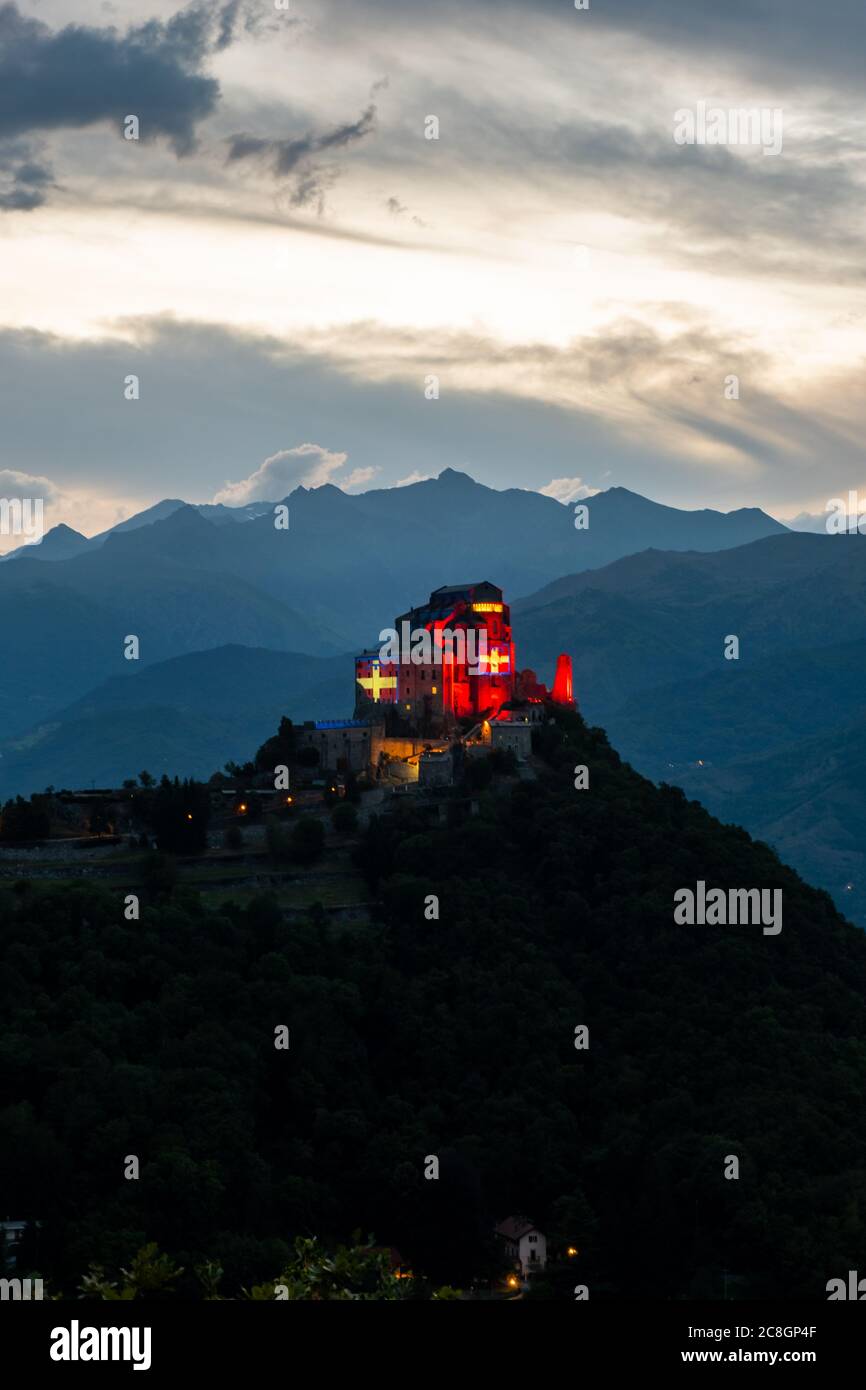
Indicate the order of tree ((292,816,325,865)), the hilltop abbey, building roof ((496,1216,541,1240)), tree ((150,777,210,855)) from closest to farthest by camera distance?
building roof ((496,1216,541,1240)), tree ((292,816,325,865)), tree ((150,777,210,855)), the hilltop abbey

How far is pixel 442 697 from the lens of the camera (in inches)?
4555

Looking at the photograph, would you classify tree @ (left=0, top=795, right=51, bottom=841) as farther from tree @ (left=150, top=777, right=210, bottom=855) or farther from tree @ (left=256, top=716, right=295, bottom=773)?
tree @ (left=256, top=716, right=295, bottom=773)

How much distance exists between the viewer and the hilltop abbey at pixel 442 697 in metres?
112

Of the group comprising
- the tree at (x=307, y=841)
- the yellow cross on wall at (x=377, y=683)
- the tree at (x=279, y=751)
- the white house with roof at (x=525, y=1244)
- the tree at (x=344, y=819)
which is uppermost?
the yellow cross on wall at (x=377, y=683)

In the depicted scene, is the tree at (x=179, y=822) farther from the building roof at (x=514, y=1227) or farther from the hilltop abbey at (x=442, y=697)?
the building roof at (x=514, y=1227)

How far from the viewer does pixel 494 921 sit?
313 ft

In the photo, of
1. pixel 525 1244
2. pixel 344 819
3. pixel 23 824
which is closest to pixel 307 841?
pixel 344 819

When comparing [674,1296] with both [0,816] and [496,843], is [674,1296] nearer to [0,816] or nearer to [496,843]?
[496,843]

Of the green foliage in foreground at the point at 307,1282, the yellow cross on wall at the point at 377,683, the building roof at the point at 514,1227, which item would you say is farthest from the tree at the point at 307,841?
the green foliage in foreground at the point at 307,1282

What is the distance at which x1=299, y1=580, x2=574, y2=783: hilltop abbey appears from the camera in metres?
112

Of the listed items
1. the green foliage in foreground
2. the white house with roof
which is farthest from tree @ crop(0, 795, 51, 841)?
the green foliage in foreground

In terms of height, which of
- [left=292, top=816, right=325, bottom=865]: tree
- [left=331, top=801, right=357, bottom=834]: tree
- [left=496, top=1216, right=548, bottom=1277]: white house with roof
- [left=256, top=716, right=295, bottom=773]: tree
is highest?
[left=256, top=716, right=295, bottom=773]: tree
